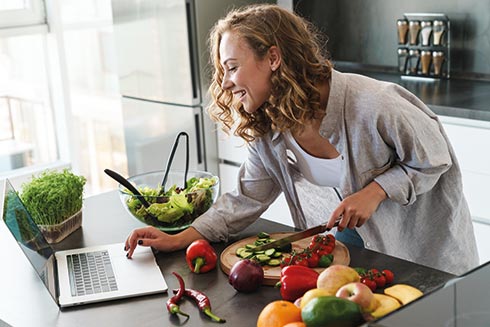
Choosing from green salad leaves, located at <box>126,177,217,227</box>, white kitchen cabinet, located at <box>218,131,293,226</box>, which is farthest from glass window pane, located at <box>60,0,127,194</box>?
green salad leaves, located at <box>126,177,217,227</box>

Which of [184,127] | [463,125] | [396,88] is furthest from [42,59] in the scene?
[396,88]

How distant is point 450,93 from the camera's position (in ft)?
11.2

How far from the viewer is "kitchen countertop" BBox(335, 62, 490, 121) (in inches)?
121

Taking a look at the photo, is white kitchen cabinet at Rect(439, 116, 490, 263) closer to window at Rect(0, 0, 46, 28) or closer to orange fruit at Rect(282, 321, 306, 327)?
orange fruit at Rect(282, 321, 306, 327)

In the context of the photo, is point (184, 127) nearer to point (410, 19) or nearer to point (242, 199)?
point (410, 19)

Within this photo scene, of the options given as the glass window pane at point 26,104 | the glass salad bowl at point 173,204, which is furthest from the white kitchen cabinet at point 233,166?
the glass salad bowl at point 173,204

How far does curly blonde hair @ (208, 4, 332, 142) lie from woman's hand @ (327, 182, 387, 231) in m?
0.26

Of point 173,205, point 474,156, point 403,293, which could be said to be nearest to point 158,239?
point 173,205

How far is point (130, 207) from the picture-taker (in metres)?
2.06

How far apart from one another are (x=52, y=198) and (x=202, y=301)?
2.08 ft

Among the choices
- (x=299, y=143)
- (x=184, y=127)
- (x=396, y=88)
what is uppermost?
(x=396, y=88)

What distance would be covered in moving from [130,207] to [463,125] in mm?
1631

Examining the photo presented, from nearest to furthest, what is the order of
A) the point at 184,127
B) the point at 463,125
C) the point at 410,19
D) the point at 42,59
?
the point at 463,125 < the point at 410,19 < the point at 184,127 < the point at 42,59

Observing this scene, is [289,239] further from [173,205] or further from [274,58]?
[274,58]
